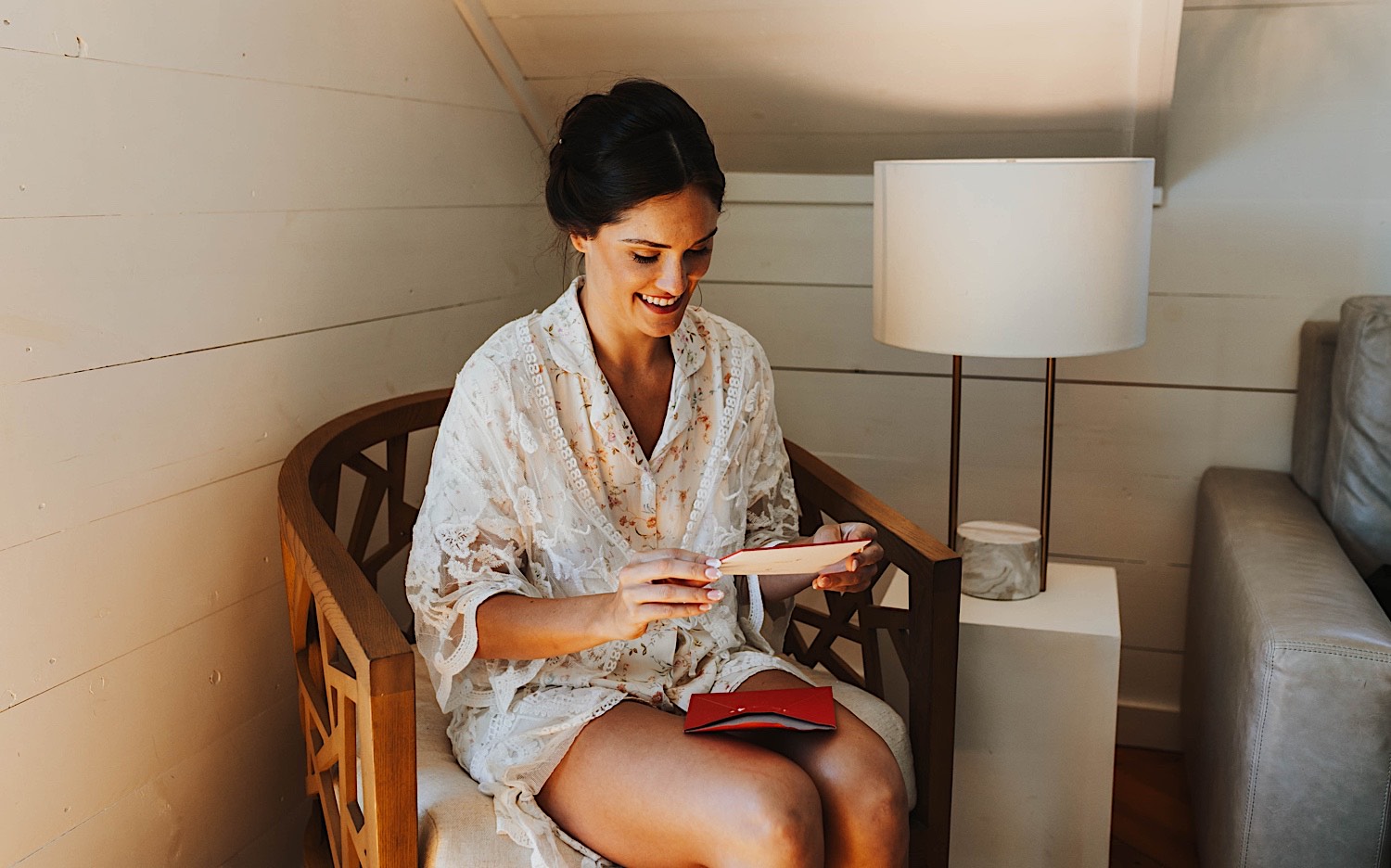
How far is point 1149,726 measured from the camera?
2.36 meters

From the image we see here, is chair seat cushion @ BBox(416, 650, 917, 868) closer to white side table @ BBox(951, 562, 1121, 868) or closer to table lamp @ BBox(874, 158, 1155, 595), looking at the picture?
white side table @ BBox(951, 562, 1121, 868)

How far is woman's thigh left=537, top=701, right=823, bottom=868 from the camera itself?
120cm

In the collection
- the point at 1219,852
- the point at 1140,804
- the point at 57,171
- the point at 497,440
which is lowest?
the point at 1140,804

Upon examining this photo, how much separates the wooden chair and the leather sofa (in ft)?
1.31

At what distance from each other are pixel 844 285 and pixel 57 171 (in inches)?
57.4

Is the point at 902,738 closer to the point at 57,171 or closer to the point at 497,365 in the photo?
the point at 497,365

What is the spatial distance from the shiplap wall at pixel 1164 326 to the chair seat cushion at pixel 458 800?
923mm

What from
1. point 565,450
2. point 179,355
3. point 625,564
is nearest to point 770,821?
point 625,564

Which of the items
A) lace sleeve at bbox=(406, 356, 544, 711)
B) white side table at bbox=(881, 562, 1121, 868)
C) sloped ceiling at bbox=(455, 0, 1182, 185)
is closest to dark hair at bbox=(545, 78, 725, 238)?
lace sleeve at bbox=(406, 356, 544, 711)

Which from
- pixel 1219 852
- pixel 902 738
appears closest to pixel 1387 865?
pixel 1219 852

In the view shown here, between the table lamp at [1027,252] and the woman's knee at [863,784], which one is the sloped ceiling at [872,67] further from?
the woman's knee at [863,784]

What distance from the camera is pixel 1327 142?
6.68 feet

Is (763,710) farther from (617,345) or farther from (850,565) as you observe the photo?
(617,345)

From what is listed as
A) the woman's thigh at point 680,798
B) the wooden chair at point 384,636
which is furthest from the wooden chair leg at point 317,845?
the woman's thigh at point 680,798
